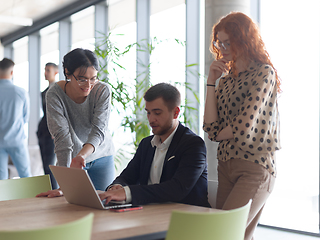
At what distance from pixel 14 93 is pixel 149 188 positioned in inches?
130

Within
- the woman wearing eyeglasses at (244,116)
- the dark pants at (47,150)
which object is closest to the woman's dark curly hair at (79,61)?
the woman wearing eyeglasses at (244,116)

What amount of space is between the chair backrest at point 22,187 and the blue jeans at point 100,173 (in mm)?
266

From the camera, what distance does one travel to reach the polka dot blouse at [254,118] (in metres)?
1.80

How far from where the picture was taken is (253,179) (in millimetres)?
1784

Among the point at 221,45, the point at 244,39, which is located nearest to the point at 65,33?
the point at 221,45

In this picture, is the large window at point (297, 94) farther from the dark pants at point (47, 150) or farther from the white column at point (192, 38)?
the dark pants at point (47, 150)

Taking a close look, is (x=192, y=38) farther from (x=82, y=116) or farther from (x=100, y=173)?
(x=100, y=173)

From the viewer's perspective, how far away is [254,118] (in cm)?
180

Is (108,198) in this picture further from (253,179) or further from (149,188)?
(253,179)

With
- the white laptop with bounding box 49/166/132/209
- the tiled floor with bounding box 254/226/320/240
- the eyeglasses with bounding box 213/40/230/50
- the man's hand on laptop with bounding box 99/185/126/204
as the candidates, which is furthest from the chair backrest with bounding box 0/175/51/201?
the tiled floor with bounding box 254/226/320/240

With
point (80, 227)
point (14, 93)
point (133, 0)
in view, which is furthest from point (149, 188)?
point (133, 0)

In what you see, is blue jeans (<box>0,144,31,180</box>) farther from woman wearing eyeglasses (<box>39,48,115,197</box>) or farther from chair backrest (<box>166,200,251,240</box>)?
chair backrest (<box>166,200,251,240</box>)

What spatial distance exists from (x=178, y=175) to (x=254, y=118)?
0.44m

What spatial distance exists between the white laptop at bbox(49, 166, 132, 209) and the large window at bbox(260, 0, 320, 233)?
2.72 meters
